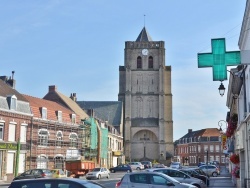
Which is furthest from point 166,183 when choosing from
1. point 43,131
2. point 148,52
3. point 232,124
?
point 148,52

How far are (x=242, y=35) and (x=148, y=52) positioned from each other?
7367 cm

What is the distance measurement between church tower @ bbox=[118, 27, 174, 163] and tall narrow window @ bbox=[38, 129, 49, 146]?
42.4 m

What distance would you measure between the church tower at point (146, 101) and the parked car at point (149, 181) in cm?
6672

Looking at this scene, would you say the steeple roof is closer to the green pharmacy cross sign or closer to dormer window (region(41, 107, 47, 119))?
dormer window (region(41, 107, 47, 119))

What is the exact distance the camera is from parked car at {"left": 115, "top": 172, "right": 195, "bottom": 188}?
54.9 ft

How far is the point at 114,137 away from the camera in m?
77.4

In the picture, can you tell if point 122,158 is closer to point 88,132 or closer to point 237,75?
point 88,132

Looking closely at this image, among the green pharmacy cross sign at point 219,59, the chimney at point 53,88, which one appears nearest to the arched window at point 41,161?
the chimney at point 53,88

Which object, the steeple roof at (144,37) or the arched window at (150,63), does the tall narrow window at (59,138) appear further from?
the steeple roof at (144,37)

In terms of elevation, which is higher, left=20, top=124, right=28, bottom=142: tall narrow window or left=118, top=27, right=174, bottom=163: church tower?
left=118, top=27, right=174, bottom=163: church tower

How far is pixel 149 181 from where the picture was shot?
17125 mm

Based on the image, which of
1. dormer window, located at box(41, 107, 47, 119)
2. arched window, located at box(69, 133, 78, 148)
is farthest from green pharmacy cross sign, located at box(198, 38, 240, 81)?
arched window, located at box(69, 133, 78, 148)

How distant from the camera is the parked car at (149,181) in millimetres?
16719

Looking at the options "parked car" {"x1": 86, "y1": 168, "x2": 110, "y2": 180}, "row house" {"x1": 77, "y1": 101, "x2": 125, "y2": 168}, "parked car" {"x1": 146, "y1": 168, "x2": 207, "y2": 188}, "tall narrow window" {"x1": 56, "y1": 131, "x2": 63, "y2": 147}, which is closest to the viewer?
"parked car" {"x1": 146, "y1": 168, "x2": 207, "y2": 188}
